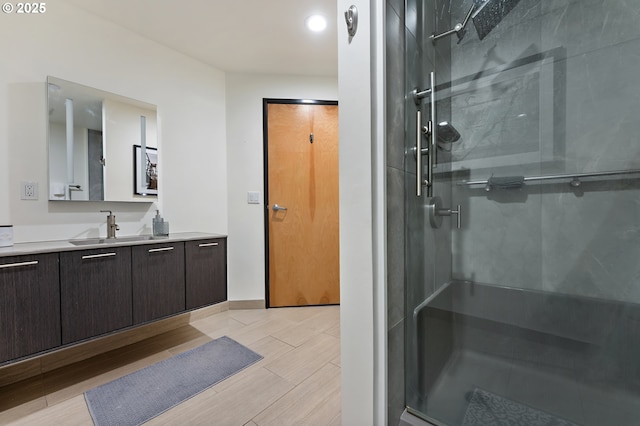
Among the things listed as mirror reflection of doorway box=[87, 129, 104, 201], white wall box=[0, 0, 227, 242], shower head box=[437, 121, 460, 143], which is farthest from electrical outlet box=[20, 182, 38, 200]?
shower head box=[437, 121, 460, 143]

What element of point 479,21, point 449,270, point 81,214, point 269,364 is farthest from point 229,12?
point 269,364

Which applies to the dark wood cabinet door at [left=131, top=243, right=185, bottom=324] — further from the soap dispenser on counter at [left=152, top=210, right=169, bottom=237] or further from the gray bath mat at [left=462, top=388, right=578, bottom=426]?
the gray bath mat at [left=462, top=388, right=578, bottom=426]

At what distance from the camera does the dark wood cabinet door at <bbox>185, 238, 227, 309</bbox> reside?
6.42ft

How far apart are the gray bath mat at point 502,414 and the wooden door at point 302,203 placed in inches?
68.4

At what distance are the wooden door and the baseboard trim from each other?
0.33 ft

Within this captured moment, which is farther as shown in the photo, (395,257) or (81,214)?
(81,214)

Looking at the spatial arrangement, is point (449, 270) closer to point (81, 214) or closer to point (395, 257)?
point (395, 257)

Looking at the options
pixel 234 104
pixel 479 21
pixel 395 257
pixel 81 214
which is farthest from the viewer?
pixel 234 104

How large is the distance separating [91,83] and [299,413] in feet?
8.18

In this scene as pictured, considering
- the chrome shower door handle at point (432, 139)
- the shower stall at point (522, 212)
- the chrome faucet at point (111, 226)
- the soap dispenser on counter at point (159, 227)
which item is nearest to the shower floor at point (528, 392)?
the shower stall at point (522, 212)

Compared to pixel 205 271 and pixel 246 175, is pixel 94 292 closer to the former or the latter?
pixel 205 271

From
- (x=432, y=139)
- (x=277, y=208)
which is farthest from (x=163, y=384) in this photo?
(x=432, y=139)

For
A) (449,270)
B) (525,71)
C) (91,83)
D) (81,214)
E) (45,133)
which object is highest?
(91,83)

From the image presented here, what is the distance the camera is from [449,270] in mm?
1471
